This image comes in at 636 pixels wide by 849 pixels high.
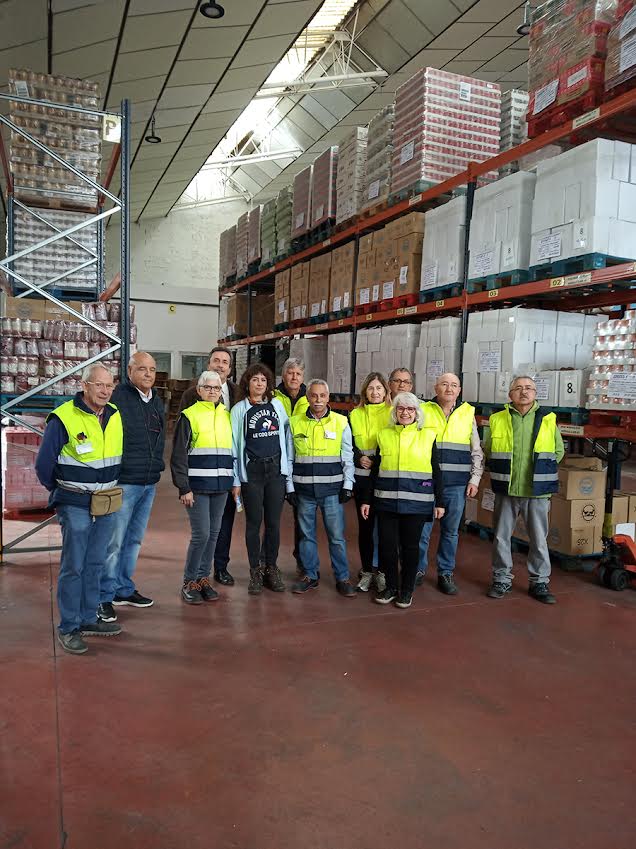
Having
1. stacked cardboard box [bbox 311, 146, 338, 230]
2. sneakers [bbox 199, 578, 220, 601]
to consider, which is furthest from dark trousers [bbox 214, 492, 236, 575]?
stacked cardboard box [bbox 311, 146, 338, 230]

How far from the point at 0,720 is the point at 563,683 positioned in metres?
2.98

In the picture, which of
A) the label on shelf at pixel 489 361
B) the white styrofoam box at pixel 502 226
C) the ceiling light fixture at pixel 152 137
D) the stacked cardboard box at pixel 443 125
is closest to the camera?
the white styrofoam box at pixel 502 226

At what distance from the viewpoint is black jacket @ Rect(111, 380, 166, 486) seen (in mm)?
4379

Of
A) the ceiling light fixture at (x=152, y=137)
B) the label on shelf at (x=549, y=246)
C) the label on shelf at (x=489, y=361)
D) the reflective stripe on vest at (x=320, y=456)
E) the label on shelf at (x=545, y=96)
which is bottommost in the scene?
the reflective stripe on vest at (x=320, y=456)

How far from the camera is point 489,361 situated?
604cm

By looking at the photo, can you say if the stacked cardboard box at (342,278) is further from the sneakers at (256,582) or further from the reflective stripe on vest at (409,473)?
the sneakers at (256,582)

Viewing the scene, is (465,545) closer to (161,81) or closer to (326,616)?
(326,616)

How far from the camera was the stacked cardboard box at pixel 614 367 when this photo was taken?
489 centimetres

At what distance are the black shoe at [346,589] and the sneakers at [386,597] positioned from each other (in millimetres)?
213

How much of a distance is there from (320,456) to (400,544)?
897 millimetres

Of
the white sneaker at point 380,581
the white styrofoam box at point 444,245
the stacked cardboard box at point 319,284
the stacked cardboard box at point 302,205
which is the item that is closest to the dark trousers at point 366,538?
the white sneaker at point 380,581

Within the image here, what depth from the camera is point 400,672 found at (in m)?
3.71

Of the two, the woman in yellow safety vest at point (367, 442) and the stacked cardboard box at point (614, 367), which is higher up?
the stacked cardboard box at point (614, 367)

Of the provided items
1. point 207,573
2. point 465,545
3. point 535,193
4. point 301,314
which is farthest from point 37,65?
point 465,545
